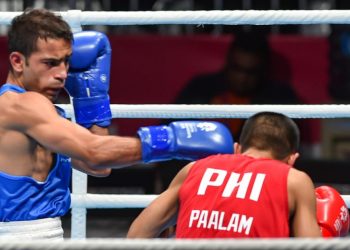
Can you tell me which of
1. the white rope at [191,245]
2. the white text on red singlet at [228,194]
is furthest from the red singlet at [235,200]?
the white rope at [191,245]

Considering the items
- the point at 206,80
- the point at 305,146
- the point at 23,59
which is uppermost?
the point at 23,59

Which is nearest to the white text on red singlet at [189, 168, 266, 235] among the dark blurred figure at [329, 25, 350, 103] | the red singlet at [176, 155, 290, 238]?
the red singlet at [176, 155, 290, 238]

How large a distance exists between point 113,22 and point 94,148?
931 millimetres

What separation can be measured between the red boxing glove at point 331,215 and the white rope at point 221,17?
684 mm

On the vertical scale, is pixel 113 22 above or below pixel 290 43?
above

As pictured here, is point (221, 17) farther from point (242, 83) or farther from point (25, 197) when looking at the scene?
point (242, 83)

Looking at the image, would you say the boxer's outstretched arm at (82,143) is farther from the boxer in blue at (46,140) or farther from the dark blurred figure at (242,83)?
the dark blurred figure at (242,83)

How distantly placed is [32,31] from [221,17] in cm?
85

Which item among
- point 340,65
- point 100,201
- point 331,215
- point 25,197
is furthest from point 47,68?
point 340,65

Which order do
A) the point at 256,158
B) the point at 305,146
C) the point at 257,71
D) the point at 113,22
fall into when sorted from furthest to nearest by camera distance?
1. the point at 305,146
2. the point at 257,71
3. the point at 113,22
4. the point at 256,158

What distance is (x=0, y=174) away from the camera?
8.91 ft

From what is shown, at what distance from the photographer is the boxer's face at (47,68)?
2.70 metres

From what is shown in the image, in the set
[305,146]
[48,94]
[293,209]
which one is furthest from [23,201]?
[305,146]

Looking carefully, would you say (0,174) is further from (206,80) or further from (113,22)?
(206,80)
